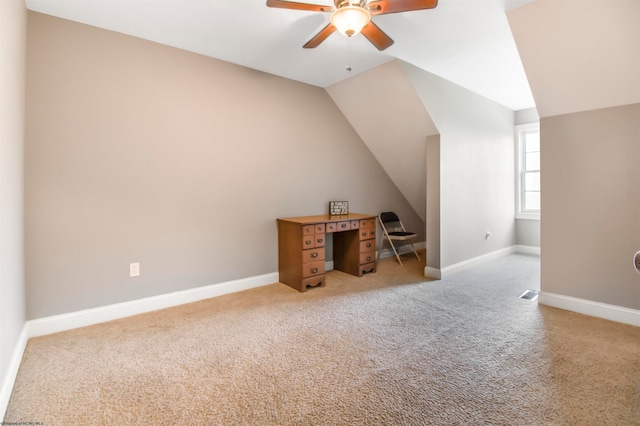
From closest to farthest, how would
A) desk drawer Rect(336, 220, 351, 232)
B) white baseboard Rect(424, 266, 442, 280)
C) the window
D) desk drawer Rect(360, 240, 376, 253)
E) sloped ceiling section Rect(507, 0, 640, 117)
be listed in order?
sloped ceiling section Rect(507, 0, 640, 117) → desk drawer Rect(336, 220, 351, 232) → white baseboard Rect(424, 266, 442, 280) → desk drawer Rect(360, 240, 376, 253) → the window

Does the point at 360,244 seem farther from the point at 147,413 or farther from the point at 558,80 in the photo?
the point at 147,413

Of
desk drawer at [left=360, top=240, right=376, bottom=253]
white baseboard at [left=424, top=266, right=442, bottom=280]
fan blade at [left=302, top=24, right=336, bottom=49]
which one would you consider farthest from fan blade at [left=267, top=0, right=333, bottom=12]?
white baseboard at [left=424, top=266, right=442, bottom=280]

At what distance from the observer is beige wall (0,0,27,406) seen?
158 cm

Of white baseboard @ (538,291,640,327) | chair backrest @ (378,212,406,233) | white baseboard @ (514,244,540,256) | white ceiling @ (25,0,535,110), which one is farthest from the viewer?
white baseboard @ (514,244,540,256)

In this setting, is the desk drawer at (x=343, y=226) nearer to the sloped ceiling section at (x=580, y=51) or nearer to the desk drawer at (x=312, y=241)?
the desk drawer at (x=312, y=241)

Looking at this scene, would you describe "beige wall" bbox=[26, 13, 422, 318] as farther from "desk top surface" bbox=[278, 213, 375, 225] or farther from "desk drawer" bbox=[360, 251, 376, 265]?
"desk drawer" bbox=[360, 251, 376, 265]

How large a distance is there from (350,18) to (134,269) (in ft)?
8.62

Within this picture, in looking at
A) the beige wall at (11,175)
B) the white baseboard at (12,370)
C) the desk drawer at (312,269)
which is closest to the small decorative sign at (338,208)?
the desk drawer at (312,269)

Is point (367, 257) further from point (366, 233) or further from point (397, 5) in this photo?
point (397, 5)

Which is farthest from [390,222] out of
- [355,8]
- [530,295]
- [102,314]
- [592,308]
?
[102,314]

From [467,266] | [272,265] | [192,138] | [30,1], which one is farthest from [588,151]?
[30,1]

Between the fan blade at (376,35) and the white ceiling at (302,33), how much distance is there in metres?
0.19

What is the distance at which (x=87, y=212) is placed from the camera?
246 centimetres

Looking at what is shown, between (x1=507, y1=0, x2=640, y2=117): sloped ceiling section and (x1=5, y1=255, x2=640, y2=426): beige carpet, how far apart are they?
1.88m
